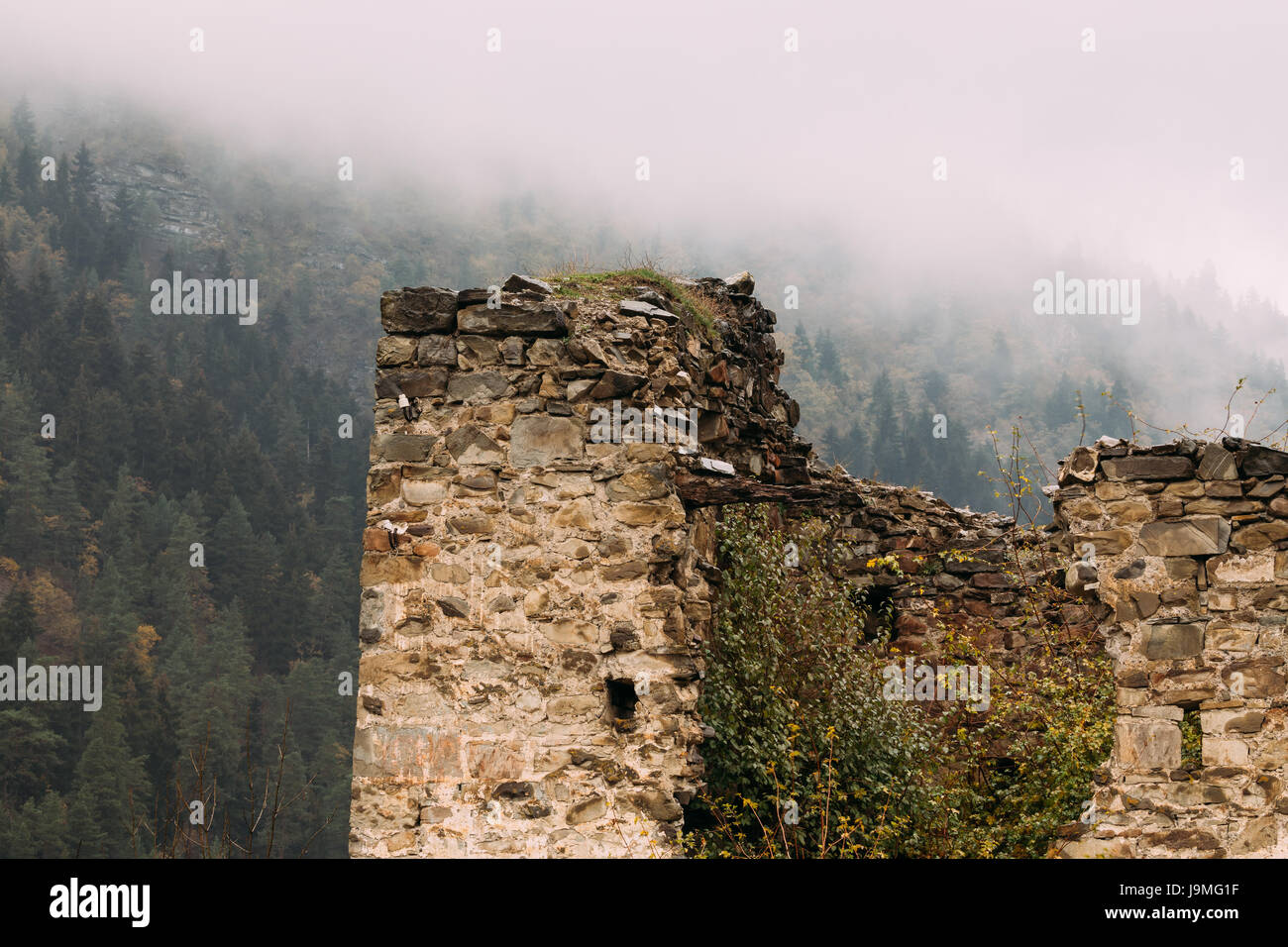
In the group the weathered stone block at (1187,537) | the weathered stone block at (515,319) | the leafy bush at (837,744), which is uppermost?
the weathered stone block at (515,319)

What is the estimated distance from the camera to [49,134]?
122500mm

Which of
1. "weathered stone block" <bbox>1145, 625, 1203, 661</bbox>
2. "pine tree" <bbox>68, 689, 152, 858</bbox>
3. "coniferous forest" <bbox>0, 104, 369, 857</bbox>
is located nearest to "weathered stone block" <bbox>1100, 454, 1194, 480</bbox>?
"weathered stone block" <bbox>1145, 625, 1203, 661</bbox>

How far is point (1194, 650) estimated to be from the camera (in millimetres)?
6613

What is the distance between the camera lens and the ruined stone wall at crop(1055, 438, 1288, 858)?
644cm

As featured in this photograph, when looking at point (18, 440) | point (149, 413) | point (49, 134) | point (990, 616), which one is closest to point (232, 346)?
point (149, 413)

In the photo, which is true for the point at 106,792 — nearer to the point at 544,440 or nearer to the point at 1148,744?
the point at 544,440

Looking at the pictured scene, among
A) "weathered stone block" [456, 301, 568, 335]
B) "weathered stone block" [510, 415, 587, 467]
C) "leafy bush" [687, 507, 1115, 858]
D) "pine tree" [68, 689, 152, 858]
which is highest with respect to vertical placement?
"weathered stone block" [456, 301, 568, 335]

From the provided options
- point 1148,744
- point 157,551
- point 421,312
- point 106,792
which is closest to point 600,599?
point 421,312

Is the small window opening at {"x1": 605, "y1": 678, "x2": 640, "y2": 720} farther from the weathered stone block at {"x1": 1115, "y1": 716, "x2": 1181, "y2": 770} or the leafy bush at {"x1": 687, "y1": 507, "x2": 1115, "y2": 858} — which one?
the weathered stone block at {"x1": 1115, "y1": 716, "x2": 1181, "y2": 770}

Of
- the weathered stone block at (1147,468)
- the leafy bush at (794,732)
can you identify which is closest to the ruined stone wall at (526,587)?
the leafy bush at (794,732)

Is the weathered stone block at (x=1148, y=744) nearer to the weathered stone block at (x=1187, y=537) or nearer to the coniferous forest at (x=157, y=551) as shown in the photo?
the weathered stone block at (x=1187, y=537)

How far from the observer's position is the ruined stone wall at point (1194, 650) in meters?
6.44
